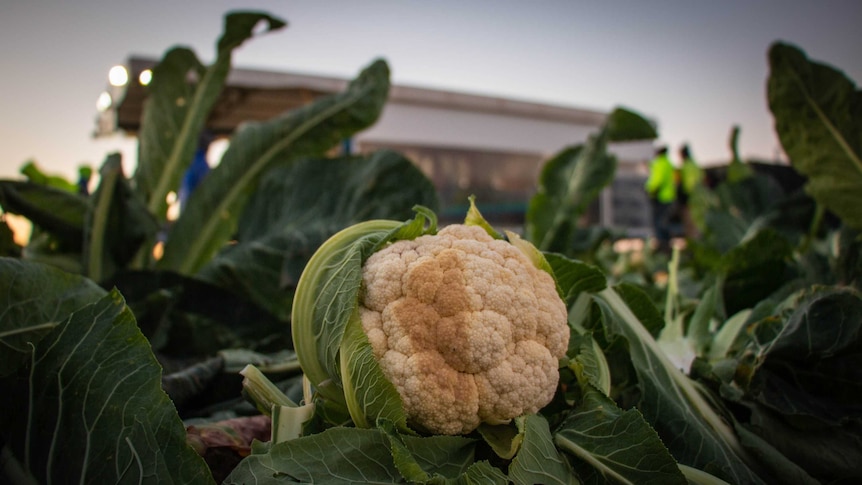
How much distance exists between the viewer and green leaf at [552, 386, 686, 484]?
2.62 feet

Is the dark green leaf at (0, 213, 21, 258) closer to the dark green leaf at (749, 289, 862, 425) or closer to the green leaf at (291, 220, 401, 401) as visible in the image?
the green leaf at (291, 220, 401, 401)

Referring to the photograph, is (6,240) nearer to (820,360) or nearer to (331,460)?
(331,460)

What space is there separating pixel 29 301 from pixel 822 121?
7.27ft

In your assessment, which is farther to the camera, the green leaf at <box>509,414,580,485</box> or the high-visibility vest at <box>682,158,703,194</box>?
the high-visibility vest at <box>682,158,703,194</box>

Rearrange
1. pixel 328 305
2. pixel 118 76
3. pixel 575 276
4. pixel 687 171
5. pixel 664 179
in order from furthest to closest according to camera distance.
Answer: pixel 664 179 < pixel 687 171 < pixel 118 76 < pixel 575 276 < pixel 328 305

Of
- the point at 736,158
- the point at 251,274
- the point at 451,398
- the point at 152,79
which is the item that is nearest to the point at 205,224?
the point at 251,274

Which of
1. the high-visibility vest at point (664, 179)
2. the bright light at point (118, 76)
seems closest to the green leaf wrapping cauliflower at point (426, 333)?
the bright light at point (118, 76)

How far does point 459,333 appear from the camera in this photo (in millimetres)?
810

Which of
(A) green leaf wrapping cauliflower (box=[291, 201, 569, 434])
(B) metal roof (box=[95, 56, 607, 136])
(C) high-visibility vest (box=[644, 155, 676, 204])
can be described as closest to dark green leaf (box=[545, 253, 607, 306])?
(A) green leaf wrapping cauliflower (box=[291, 201, 569, 434])

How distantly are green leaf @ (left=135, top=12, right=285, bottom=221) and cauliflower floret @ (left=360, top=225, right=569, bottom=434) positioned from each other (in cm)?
145

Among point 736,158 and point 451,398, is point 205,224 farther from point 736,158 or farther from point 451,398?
point 736,158

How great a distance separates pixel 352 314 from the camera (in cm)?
82

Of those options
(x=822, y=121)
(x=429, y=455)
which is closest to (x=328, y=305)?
(x=429, y=455)

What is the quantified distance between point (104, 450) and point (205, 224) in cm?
137
